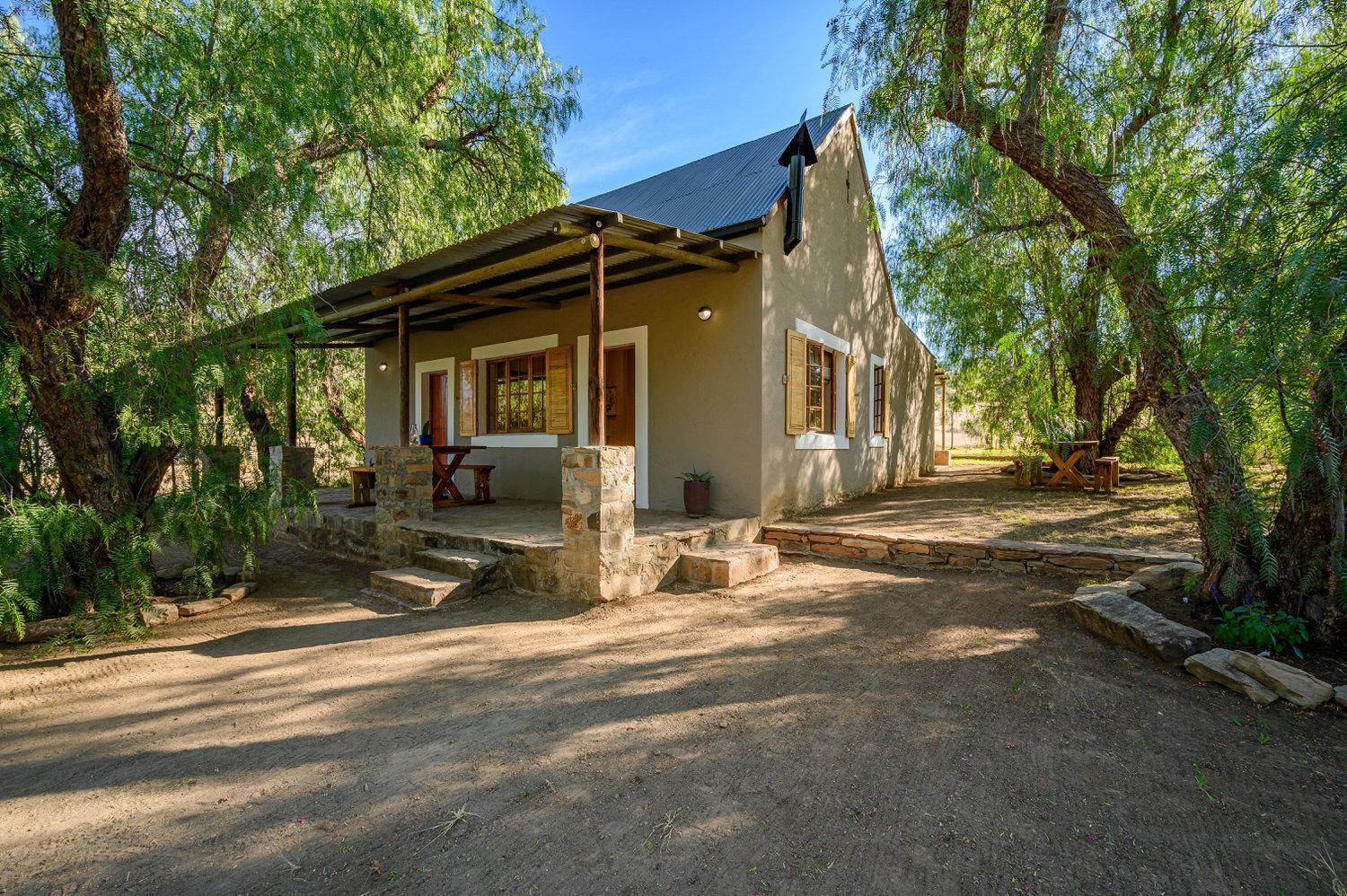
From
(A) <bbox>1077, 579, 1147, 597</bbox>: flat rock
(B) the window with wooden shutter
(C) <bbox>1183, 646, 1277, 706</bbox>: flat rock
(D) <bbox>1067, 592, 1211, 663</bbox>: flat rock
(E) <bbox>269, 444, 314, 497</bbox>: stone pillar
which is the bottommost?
(C) <bbox>1183, 646, 1277, 706</bbox>: flat rock

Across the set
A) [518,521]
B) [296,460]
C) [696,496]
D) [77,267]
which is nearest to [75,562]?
[77,267]

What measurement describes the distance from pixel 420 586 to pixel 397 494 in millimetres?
1703

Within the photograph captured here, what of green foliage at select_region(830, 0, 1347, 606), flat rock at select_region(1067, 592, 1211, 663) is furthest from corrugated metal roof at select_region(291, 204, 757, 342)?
flat rock at select_region(1067, 592, 1211, 663)

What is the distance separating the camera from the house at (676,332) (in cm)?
586

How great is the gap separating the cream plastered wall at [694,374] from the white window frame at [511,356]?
0.08 metres

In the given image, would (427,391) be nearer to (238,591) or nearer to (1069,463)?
(238,591)

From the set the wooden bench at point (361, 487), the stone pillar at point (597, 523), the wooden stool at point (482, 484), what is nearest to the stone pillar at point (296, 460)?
the wooden bench at point (361, 487)

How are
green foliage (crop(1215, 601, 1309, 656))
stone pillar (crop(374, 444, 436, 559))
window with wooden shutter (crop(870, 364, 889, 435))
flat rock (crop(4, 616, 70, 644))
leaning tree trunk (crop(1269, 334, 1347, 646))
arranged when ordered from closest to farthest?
leaning tree trunk (crop(1269, 334, 1347, 646))
green foliage (crop(1215, 601, 1309, 656))
flat rock (crop(4, 616, 70, 644))
stone pillar (crop(374, 444, 436, 559))
window with wooden shutter (crop(870, 364, 889, 435))

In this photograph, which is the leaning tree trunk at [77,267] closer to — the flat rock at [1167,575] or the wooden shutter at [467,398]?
the wooden shutter at [467,398]

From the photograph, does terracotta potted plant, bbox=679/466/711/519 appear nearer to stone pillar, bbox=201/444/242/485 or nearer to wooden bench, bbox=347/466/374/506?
stone pillar, bbox=201/444/242/485

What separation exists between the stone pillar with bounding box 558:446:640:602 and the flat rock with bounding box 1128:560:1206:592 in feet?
11.7

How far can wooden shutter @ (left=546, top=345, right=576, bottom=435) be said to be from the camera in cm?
774

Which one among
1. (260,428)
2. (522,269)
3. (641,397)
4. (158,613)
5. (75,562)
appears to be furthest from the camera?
(641,397)

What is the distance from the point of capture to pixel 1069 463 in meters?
9.61
